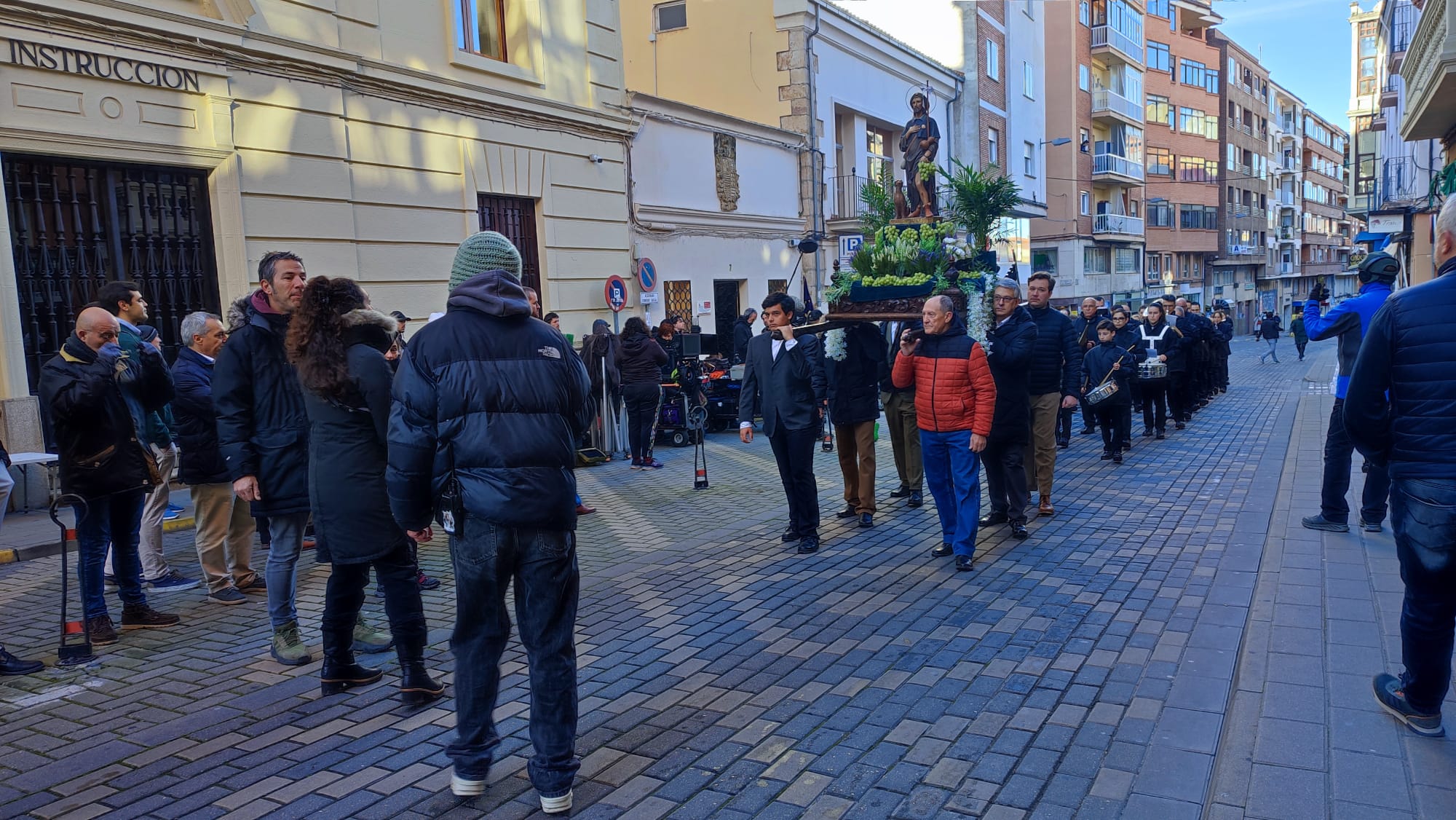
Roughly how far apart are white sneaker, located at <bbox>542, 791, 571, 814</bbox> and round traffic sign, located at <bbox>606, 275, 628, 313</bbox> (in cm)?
1242

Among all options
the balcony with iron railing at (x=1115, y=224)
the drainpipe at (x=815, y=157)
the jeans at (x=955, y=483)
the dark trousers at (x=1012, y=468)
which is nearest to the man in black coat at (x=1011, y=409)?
the dark trousers at (x=1012, y=468)

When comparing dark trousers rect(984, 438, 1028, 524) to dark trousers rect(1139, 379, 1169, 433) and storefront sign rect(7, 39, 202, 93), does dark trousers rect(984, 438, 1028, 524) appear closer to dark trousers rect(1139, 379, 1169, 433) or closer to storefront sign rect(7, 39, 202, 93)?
dark trousers rect(1139, 379, 1169, 433)

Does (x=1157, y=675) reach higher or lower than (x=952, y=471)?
lower

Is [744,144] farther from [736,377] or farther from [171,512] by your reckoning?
[171,512]

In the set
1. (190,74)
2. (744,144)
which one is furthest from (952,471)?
(744,144)

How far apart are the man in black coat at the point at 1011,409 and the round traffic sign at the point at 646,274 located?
945 cm

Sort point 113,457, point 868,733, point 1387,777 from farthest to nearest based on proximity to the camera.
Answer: point 113,457, point 868,733, point 1387,777

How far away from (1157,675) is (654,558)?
150 inches

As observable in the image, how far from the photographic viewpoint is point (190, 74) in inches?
400

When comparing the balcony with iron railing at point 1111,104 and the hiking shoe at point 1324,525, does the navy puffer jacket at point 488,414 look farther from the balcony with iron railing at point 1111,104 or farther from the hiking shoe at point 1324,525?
the balcony with iron railing at point 1111,104

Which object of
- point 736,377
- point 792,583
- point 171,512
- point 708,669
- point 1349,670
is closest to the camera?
point 1349,670

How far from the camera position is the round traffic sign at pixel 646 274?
1658 cm

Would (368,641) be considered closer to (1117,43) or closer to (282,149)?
(282,149)

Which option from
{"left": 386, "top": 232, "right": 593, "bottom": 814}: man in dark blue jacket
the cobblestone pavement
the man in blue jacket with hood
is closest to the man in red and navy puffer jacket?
the cobblestone pavement
